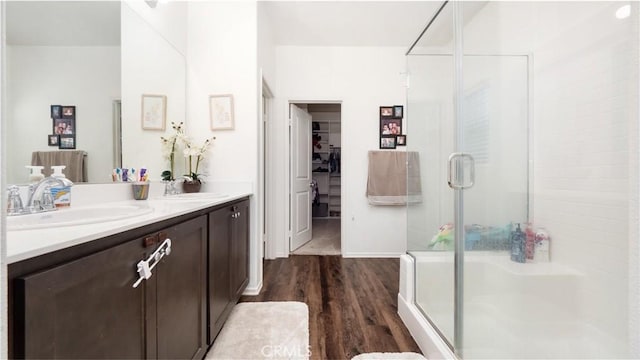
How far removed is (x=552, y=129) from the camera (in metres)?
1.55

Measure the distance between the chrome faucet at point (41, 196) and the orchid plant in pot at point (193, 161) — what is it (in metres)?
1.12

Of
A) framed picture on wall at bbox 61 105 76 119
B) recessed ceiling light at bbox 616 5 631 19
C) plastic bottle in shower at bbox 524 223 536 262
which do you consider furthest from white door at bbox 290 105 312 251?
recessed ceiling light at bbox 616 5 631 19

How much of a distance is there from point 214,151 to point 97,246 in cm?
182

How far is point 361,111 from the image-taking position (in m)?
3.47

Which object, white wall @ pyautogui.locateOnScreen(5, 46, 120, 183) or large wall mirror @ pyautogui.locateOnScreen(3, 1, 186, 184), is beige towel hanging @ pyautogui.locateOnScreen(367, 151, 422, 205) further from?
white wall @ pyautogui.locateOnScreen(5, 46, 120, 183)

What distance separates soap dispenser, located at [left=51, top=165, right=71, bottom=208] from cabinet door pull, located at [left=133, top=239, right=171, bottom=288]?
586 mm

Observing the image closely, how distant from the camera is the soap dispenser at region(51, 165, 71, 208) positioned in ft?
3.74

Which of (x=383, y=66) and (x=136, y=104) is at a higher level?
(x=383, y=66)

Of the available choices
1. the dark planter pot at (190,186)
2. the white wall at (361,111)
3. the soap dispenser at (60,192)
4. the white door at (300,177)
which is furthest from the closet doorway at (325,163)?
the soap dispenser at (60,192)

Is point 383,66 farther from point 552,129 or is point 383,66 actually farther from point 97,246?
point 97,246

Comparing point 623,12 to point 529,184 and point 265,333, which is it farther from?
point 265,333

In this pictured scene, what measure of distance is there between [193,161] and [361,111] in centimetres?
210

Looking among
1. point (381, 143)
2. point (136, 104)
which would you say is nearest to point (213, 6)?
point (136, 104)

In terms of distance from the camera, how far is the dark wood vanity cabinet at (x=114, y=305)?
0.52 metres
